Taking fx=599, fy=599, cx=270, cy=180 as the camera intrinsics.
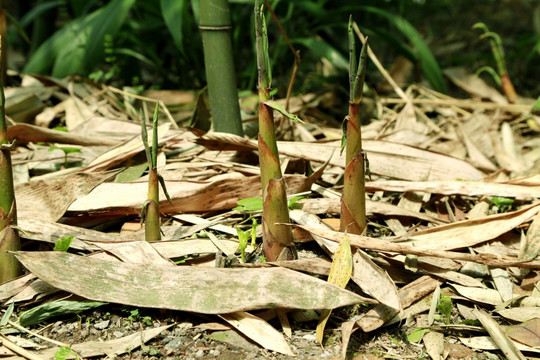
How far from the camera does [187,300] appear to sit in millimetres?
1053

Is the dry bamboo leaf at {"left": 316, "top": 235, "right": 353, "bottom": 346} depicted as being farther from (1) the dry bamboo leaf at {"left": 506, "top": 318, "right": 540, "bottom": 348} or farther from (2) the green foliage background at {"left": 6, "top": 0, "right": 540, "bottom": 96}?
(2) the green foliage background at {"left": 6, "top": 0, "right": 540, "bottom": 96}

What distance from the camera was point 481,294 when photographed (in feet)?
3.95

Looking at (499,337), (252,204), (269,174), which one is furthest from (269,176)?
(499,337)

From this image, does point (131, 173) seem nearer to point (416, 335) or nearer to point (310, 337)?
point (310, 337)

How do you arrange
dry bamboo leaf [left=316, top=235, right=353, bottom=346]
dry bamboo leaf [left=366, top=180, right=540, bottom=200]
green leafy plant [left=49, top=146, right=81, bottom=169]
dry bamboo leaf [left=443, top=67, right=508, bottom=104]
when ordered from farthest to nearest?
dry bamboo leaf [left=443, top=67, right=508, bottom=104]
green leafy plant [left=49, top=146, right=81, bottom=169]
dry bamboo leaf [left=366, top=180, right=540, bottom=200]
dry bamboo leaf [left=316, top=235, right=353, bottom=346]

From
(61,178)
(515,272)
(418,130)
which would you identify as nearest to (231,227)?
(61,178)

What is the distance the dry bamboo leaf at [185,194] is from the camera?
A: 1357 mm

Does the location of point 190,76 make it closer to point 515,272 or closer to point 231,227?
point 231,227

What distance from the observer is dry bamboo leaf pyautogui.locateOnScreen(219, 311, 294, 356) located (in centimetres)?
102

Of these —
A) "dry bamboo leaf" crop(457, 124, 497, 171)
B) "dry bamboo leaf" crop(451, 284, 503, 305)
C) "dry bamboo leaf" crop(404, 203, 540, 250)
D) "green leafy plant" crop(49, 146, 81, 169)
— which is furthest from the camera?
"dry bamboo leaf" crop(457, 124, 497, 171)

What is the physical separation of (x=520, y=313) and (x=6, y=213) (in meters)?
0.98

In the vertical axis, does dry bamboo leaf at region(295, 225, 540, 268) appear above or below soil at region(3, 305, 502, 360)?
above

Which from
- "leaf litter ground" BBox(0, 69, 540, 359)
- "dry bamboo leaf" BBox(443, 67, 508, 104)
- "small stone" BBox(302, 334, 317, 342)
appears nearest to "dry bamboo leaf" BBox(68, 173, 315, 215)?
"leaf litter ground" BBox(0, 69, 540, 359)

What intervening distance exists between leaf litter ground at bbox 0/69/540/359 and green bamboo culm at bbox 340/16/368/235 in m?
0.05
